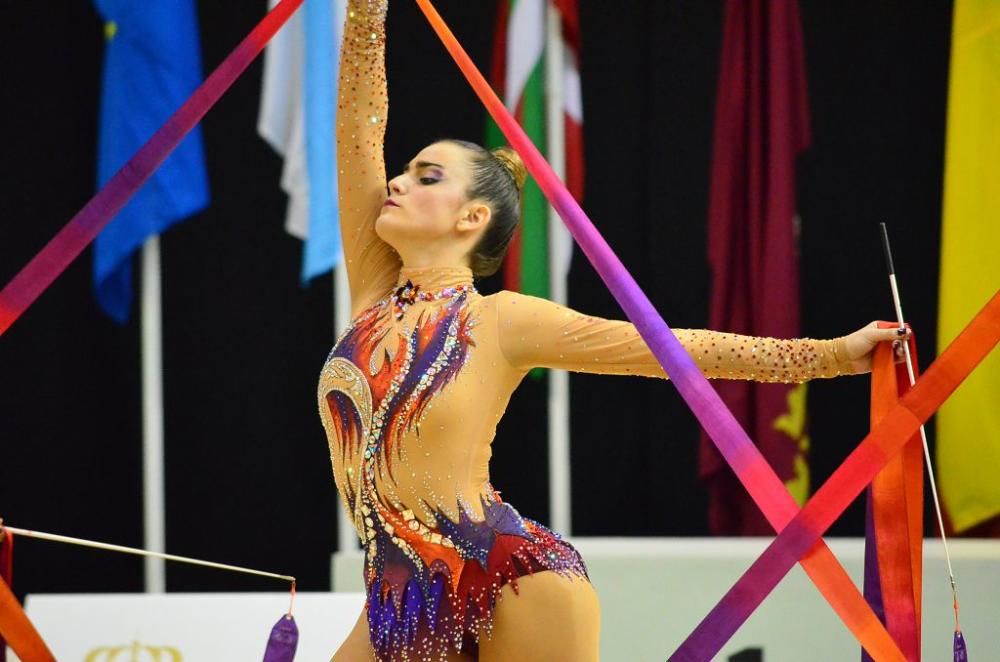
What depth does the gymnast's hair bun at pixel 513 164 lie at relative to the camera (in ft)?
8.84

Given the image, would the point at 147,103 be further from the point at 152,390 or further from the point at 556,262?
the point at 556,262

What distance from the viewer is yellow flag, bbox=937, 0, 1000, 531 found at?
4.18 m

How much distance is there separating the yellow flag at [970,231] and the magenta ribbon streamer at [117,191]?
7.61 feet

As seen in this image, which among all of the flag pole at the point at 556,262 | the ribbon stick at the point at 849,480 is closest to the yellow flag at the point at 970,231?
the flag pole at the point at 556,262

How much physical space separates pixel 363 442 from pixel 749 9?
2.51m

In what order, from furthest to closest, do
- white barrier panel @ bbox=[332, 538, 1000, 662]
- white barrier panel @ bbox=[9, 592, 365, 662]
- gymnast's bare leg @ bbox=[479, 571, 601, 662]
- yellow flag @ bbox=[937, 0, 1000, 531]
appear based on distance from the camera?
yellow flag @ bbox=[937, 0, 1000, 531], white barrier panel @ bbox=[332, 538, 1000, 662], white barrier panel @ bbox=[9, 592, 365, 662], gymnast's bare leg @ bbox=[479, 571, 601, 662]

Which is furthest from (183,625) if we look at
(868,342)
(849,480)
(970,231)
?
(970,231)

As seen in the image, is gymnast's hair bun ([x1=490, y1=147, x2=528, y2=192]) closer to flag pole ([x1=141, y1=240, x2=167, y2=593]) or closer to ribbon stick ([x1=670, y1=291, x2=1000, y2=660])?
ribbon stick ([x1=670, y1=291, x2=1000, y2=660])

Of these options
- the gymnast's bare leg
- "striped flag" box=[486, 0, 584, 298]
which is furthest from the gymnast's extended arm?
"striped flag" box=[486, 0, 584, 298]

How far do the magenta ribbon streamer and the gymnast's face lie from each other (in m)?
0.40

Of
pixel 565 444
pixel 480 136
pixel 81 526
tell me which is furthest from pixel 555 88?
pixel 81 526

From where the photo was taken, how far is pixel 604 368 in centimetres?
236

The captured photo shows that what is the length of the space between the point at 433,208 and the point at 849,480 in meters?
0.86

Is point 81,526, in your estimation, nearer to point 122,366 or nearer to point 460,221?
point 122,366
